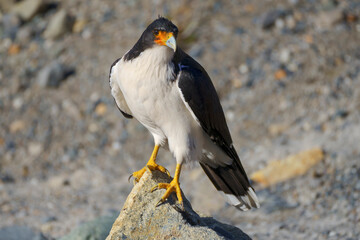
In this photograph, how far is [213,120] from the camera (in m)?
5.62

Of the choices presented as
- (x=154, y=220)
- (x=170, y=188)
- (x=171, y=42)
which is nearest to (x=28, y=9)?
(x=171, y=42)

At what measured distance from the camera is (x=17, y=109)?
1105cm

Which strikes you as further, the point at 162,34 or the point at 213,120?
the point at 213,120

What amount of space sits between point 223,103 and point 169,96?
5342 mm

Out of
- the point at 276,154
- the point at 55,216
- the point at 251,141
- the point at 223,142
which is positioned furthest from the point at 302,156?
the point at 55,216

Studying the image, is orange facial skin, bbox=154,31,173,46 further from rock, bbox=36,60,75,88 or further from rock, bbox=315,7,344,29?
rock, bbox=315,7,344,29

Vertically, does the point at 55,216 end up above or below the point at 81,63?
below

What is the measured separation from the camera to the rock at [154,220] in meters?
4.77

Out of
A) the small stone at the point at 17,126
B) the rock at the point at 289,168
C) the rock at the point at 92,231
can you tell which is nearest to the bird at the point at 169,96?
the rock at the point at 92,231

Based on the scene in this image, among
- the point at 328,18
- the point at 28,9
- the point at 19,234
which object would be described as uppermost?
the point at 28,9

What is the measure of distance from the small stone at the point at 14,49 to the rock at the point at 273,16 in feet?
17.3

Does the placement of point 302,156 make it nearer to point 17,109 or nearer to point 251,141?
point 251,141

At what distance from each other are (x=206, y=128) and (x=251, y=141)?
422 centimetres

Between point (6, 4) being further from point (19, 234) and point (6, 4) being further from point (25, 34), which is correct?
point (19, 234)
